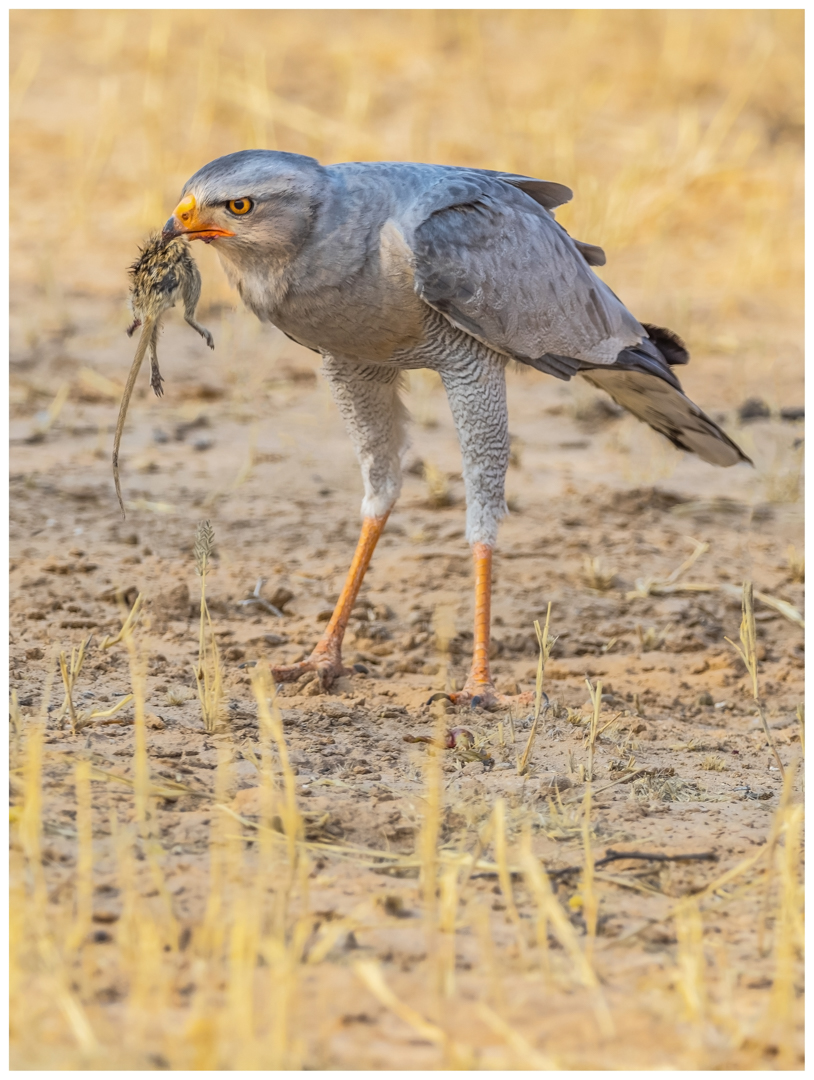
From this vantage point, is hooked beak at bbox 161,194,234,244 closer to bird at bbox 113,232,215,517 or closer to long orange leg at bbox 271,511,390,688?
bird at bbox 113,232,215,517

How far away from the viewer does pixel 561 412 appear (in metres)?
7.54

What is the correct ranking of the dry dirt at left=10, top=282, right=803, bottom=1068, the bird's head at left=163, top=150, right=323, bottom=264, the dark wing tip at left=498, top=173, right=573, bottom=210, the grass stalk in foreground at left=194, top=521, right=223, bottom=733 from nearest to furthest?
the dry dirt at left=10, top=282, right=803, bottom=1068 → the grass stalk in foreground at left=194, top=521, right=223, bottom=733 → the bird's head at left=163, top=150, right=323, bottom=264 → the dark wing tip at left=498, top=173, right=573, bottom=210

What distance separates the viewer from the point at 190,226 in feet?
12.5

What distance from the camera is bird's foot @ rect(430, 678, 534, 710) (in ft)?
13.7

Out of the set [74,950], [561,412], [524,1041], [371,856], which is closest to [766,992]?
[524,1041]

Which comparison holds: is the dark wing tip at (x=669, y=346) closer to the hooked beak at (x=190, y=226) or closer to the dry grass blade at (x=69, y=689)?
the hooked beak at (x=190, y=226)

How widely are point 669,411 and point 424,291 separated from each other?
1.48 meters

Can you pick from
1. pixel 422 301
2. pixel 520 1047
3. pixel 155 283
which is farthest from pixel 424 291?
pixel 520 1047

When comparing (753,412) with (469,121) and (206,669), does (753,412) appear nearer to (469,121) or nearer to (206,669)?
(206,669)

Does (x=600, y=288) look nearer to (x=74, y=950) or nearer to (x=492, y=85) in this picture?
(x=74, y=950)

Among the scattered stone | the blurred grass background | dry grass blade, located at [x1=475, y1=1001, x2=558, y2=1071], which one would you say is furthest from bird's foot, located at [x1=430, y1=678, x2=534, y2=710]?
the blurred grass background

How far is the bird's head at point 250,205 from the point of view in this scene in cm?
376

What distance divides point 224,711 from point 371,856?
38.3 inches

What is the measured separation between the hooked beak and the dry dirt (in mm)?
1508
